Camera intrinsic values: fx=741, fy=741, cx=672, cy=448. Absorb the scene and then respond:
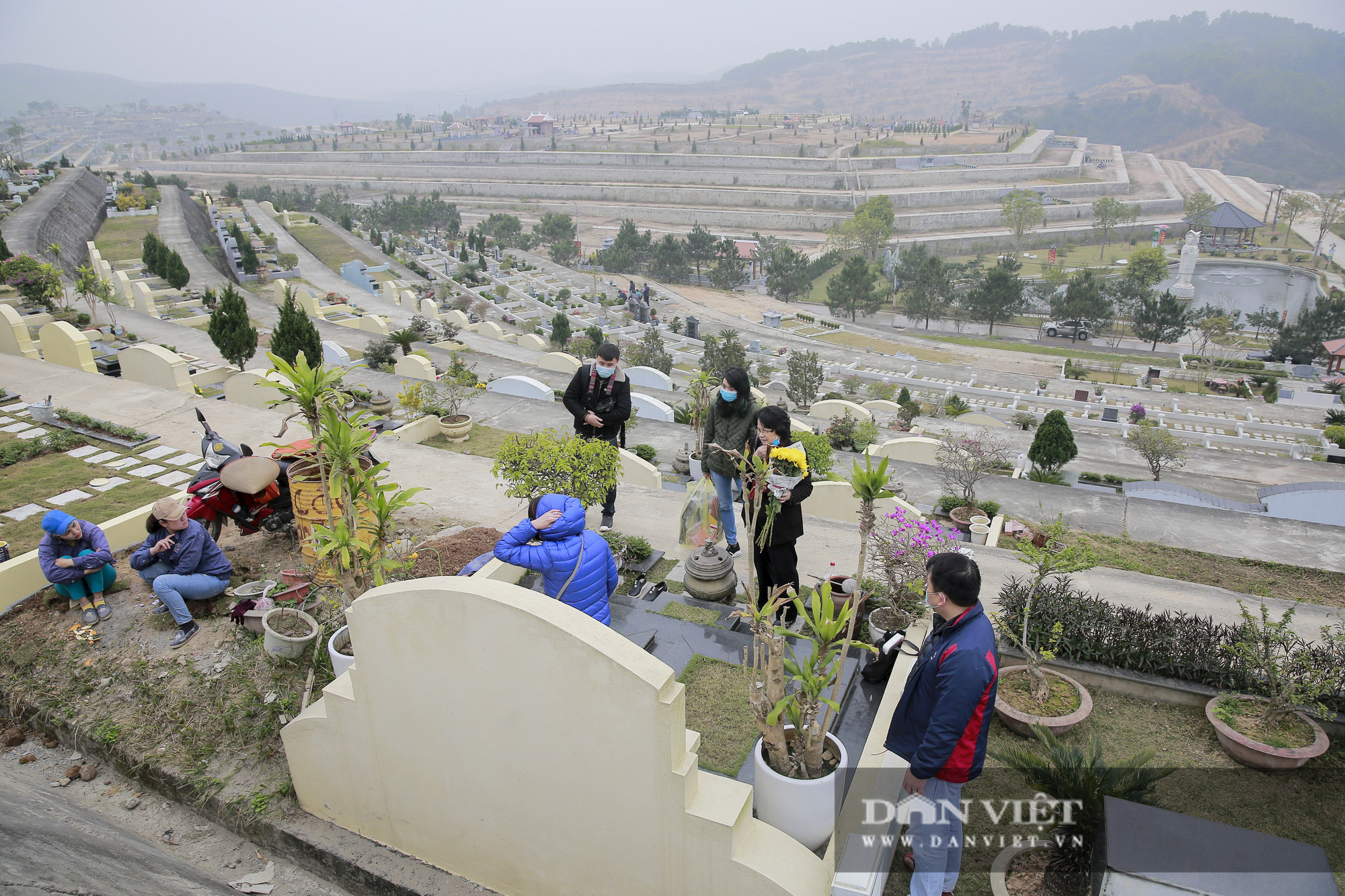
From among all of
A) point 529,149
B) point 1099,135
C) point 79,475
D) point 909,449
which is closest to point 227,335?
point 79,475

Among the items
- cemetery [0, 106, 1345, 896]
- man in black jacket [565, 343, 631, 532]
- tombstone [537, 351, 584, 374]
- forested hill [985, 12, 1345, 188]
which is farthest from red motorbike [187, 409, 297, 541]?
forested hill [985, 12, 1345, 188]

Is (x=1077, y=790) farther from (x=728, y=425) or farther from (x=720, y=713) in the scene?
(x=728, y=425)

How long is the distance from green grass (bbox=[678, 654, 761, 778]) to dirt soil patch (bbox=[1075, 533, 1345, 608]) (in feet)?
13.4

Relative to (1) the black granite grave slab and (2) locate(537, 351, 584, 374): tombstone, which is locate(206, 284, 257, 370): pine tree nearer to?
(2) locate(537, 351, 584, 374): tombstone

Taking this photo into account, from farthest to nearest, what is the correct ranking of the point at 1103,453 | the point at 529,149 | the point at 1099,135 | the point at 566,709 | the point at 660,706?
the point at 1099,135
the point at 529,149
the point at 1103,453
the point at 566,709
the point at 660,706

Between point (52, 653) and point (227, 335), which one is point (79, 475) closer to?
point (52, 653)

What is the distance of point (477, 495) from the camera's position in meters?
7.72

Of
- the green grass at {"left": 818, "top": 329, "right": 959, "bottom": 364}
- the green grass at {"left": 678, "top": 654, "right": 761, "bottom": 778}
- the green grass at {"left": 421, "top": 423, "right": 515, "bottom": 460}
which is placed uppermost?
the green grass at {"left": 678, "top": 654, "right": 761, "bottom": 778}

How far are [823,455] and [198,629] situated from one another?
5.49 meters

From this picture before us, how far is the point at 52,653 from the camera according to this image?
493cm

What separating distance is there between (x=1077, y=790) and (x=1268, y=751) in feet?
4.69

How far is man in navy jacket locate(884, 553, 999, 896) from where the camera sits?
2.85 meters

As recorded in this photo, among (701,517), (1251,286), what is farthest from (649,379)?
(1251,286)

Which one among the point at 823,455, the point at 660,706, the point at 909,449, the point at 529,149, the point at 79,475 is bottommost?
the point at 909,449
